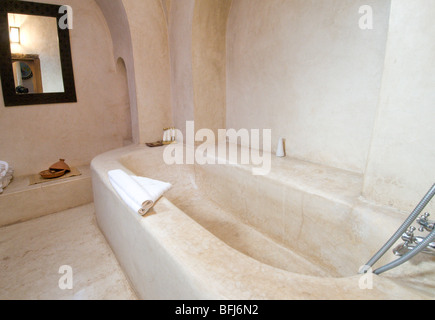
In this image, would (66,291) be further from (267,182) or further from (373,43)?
(373,43)

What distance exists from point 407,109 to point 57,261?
98.5 inches

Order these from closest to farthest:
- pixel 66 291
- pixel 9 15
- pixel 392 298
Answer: pixel 392 298 < pixel 66 291 < pixel 9 15

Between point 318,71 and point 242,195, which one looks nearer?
point 318,71

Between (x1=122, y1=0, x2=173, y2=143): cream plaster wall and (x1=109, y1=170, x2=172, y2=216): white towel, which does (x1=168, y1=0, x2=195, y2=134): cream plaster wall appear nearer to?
(x1=122, y1=0, x2=173, y2=143): cream plaster wall

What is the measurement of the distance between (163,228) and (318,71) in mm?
1695

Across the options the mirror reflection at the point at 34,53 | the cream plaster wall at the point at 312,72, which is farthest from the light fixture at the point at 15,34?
the cream plaster wall at the point at 312,72

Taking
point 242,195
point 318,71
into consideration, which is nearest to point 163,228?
point 242,195

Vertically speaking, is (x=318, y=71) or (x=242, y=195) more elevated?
(x=318, y=71)

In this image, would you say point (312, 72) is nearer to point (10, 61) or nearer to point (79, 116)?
point (79, 116)

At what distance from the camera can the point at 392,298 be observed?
82 cm

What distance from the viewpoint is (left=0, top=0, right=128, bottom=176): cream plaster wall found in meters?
2.87

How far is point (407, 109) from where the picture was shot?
1196mm

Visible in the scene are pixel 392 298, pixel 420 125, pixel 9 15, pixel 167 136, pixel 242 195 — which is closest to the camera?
pixel 392 298

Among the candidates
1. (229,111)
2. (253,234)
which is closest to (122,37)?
(229,111)
